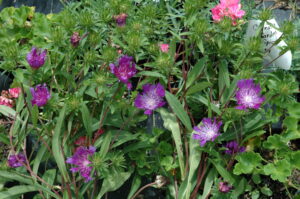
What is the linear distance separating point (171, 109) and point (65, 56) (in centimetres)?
45

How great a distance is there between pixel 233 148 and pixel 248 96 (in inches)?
9.4

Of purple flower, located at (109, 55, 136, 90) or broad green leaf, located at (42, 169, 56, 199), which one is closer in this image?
purple flower, located at (109, 55, 136, 90)

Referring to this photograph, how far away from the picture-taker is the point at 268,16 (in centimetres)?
167

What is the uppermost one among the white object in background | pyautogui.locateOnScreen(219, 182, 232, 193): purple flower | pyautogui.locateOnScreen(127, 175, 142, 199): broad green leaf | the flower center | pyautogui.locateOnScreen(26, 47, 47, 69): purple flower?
pyautogui.locateOnScreen(26, 47, 47, 69): purple flower

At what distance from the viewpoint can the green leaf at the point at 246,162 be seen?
1.60 meters

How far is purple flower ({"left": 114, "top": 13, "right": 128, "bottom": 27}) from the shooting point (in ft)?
5.39

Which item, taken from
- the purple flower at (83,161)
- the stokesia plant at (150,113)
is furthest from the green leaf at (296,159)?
the purple flower at (83,161)

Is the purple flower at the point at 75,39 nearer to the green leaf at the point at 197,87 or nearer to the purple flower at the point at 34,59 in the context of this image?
the purple flower at the point at 34,59

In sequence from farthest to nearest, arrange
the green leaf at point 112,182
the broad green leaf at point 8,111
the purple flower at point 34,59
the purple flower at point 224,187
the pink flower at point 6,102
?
1. the pink flower at point 6,102
2. the broad green leaf at point 8,111
3. the green leaf at point 112,182
4. the purple flower at point 224,187
5. the purple flower at point 34,59

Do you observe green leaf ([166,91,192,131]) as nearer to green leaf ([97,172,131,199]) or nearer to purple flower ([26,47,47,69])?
green leaf ([97,172,131,199])

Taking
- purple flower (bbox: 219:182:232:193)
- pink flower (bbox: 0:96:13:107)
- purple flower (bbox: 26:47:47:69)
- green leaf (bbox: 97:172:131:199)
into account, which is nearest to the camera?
purple flower (bbox: 26:47:47:69)

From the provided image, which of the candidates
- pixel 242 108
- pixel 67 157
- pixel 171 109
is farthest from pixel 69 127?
pixel 242 108

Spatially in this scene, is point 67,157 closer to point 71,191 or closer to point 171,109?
point 71,191

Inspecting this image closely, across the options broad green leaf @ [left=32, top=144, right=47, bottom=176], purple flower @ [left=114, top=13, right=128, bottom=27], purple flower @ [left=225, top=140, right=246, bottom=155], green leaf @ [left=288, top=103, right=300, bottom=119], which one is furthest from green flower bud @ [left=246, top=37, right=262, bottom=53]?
broad green leaf @ [left=32, top=144, right=47, bottom=176]
